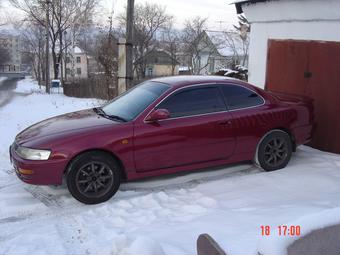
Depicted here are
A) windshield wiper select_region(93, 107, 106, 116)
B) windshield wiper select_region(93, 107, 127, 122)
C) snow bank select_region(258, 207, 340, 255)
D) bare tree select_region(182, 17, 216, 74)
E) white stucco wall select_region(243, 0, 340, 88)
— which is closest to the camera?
snow bank select_region(258, 207, 340, 255)

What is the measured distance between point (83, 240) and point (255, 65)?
6.13 meters

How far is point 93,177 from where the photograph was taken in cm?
521

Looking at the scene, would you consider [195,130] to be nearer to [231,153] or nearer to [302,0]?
[231,153]

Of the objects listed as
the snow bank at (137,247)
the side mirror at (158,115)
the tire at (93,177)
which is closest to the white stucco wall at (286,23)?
the side mirror at (158,115)

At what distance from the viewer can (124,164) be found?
5387 millimetres

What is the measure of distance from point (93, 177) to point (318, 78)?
4411 mm

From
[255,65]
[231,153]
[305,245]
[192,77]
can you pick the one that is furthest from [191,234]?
[255,65]

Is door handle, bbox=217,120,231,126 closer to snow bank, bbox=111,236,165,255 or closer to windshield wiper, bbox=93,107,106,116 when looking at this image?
windshield wiper, bbox=93,107,106,116

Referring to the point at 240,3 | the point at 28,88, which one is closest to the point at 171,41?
the point at 28,88

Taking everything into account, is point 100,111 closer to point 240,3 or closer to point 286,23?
point 286,23

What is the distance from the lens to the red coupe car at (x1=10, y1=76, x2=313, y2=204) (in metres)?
5.12

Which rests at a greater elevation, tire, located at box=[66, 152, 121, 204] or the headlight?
the headlight

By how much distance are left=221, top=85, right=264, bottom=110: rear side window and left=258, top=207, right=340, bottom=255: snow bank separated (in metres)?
3.04

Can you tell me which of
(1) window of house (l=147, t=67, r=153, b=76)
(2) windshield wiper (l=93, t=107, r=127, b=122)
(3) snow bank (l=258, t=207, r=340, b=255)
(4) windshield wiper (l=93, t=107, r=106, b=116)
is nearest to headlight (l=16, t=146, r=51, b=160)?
(2) windshield wiper (l=93, t=107, r=127, b=122)
